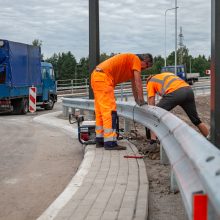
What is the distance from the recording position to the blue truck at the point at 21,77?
68.0 ft

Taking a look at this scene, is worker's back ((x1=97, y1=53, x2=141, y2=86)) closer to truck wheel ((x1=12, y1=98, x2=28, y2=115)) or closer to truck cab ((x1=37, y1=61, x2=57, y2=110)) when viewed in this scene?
truck wheel ((x1=12, y1=98, x2=28, y2=115))

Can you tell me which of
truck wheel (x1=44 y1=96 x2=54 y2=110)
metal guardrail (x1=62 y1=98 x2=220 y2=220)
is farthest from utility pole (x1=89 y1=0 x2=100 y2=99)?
truck wheel (x1=44 y1=96 x2=54 y2=110)

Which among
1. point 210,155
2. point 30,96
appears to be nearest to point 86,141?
point 210,155

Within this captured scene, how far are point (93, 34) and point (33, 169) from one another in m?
7.39

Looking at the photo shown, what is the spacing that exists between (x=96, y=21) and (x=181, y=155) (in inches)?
406

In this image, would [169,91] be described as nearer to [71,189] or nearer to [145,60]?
[145,60]

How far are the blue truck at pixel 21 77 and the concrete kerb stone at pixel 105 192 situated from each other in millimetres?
13726

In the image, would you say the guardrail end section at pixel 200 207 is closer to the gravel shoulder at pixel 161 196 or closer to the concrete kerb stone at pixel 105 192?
the concrete kerb stone at pixel 105 192

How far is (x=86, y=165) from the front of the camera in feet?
22.3

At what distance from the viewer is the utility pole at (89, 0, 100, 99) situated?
13.8 m

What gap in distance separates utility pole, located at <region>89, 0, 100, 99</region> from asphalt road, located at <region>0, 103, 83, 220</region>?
8.33 feet

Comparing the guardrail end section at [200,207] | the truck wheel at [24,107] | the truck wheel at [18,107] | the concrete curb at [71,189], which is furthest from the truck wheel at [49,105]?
the guardrail end section at [200,207]

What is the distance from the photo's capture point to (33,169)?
24.5 ft

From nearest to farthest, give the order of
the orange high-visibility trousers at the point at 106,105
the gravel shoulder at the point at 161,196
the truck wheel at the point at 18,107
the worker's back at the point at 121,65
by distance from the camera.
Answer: the gravel shoulder at the point at 161,196 → the orange high-visibility trousers at the point at 106,105 → the worker's back at the point at 121,65 → the truck wheel at the point at 18,107
